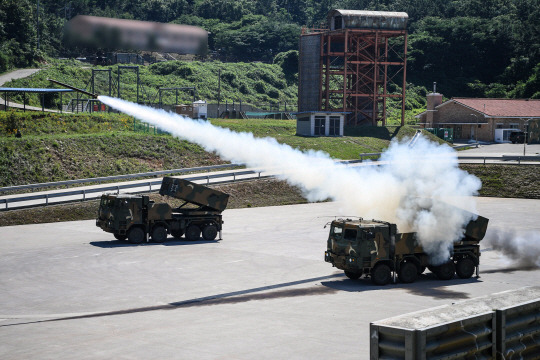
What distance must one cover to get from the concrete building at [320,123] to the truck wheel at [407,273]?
55667 mm

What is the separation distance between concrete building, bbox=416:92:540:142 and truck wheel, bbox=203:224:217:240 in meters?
64.1

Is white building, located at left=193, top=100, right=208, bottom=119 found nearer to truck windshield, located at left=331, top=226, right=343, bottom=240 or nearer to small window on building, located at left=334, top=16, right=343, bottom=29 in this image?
small window on building, located at left=334, top=16, right=343, bottom=29

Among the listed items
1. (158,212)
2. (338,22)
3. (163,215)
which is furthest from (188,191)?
(338,22)

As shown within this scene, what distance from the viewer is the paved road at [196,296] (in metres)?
20.7


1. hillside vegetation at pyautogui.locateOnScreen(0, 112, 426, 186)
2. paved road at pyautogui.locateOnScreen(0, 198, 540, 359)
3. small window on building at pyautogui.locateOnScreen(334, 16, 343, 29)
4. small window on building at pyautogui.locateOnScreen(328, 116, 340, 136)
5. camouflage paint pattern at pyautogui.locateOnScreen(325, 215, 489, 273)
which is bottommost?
paved road at pyautogui.locateOnScreen(0, 198, 540, 359)

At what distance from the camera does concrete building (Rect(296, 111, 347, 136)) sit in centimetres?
8544

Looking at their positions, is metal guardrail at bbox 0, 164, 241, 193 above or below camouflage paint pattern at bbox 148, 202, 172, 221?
above

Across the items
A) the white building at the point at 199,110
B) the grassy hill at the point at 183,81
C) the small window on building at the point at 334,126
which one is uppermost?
the grassy hill at the point at 183,81

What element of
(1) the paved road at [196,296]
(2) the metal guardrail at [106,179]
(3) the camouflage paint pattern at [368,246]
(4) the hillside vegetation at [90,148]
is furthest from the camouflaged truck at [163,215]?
(4) the hillside vegetation at [90,148]

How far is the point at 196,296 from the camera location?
2739 centimetres

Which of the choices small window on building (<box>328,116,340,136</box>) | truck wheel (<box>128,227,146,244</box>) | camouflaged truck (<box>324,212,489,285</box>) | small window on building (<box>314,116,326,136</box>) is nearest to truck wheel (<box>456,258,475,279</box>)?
camouflaged truck (<box>324,212,489,285</box>)

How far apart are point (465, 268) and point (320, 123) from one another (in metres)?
56.2

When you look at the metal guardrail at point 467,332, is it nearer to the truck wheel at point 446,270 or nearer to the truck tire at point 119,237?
the truck wheel at point 446,270

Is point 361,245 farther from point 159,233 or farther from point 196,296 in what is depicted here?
point 159,233
